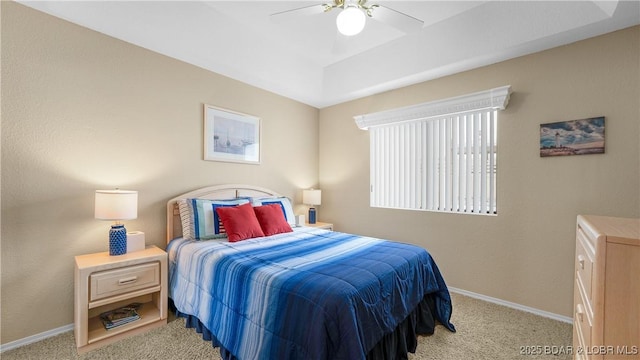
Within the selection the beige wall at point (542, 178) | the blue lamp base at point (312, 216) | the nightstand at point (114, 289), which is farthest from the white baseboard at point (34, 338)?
the beige wall at point (542, 178)

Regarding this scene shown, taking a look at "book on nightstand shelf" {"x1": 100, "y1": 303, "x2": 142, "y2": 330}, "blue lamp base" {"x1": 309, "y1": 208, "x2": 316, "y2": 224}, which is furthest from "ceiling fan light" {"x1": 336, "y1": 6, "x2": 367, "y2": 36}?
"book on nightstand shelf" {"x1": 100, "y1": 303, "x2": 142, "y2": 330}

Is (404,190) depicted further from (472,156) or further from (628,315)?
(628,315)

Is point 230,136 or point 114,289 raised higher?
point 230,136

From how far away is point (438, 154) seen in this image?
10.5 feet

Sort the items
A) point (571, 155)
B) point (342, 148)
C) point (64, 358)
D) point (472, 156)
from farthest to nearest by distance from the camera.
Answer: point (342, 148) < point (472, 156) < point (571, 155) < point (64, 358)

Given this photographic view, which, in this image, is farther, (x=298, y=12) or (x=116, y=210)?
(x=116, y=210)

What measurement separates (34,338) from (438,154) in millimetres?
4138

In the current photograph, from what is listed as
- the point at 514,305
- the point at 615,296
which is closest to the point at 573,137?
the point at 514,305

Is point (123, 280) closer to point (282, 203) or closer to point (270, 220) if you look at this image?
point (270, 220)

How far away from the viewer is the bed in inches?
53.2

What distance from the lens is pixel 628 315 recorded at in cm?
94

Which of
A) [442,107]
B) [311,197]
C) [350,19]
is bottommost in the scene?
[311,197]

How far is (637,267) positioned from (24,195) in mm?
3545

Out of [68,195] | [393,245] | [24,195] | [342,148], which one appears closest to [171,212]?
[68,195]
